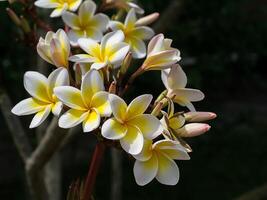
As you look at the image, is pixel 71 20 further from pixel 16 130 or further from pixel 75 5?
pixel 16 130

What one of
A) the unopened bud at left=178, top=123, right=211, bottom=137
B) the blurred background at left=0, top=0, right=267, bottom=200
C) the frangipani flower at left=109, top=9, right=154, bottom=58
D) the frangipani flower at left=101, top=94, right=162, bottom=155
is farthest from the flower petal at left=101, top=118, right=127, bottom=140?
the blurred background at left=0, top=0, right=267, bottom=200

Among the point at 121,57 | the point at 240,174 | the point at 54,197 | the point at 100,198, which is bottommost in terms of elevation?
the point at 240,174

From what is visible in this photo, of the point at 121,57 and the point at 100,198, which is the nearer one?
the point at 121,57

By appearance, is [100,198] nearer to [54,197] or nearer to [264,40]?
[264,40]

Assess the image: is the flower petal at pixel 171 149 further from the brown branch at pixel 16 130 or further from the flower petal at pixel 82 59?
the brown branch at pixel 16 130

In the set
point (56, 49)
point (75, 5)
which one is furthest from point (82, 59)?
point (75, 5)

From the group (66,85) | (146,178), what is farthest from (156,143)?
(66,85)
